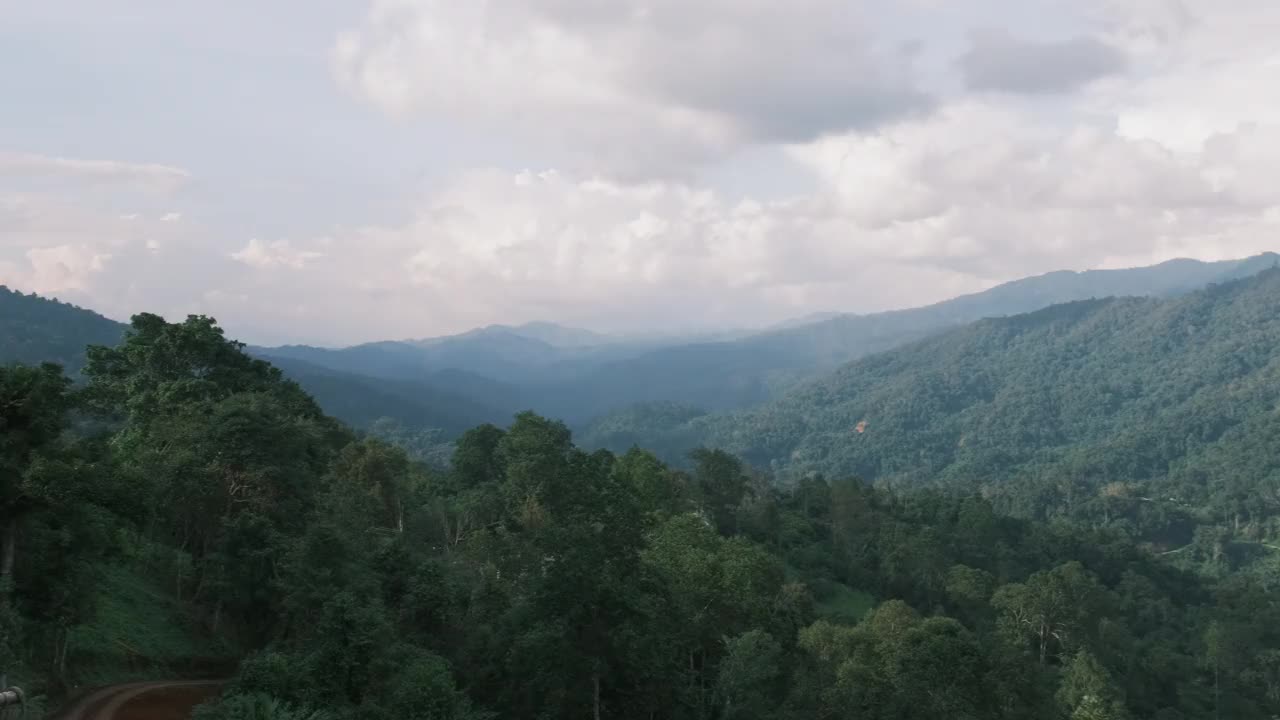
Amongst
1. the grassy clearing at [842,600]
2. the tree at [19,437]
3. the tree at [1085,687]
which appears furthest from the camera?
the grassy clearing at [842,600]

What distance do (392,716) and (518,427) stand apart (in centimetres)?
3112

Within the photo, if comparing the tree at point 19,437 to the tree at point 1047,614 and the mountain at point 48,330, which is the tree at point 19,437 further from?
the mountain at point 48,330

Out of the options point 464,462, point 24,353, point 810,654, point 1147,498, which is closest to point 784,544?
point 464,462

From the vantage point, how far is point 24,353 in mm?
138875

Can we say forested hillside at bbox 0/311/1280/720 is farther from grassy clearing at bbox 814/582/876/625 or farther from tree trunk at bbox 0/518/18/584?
grassy clearing at bbox 814/582/876/625

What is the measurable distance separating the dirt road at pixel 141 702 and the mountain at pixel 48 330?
132030mm

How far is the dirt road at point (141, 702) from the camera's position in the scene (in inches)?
758

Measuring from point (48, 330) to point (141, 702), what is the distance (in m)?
164

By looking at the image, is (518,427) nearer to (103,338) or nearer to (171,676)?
(171,676)

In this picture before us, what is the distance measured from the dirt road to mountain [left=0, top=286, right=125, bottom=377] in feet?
433

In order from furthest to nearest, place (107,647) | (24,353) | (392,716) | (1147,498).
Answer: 1. (1147,498)
2. (24,353)
3. (107,647)
4. (392,716)

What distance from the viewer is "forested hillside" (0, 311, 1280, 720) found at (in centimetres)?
1738

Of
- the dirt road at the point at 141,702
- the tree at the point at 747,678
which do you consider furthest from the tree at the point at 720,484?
the dirt road at the point at 141,702

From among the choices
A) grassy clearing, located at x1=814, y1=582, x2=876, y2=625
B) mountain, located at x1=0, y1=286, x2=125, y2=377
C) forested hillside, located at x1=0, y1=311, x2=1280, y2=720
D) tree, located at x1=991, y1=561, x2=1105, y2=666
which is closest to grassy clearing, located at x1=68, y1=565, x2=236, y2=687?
forested hillside, located at x1=0, y1=311, x2=1280, y2=720
